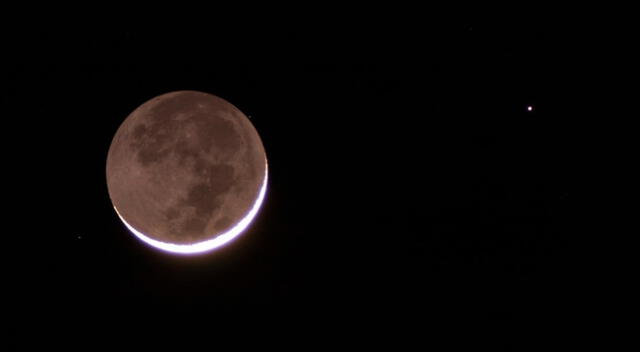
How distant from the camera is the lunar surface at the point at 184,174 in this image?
6.43 metres

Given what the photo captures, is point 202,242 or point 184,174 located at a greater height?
point 184,174

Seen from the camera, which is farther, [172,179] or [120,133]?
[120,133]

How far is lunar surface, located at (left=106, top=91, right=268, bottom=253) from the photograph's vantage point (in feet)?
21.1

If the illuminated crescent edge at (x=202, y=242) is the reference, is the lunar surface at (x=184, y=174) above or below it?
above

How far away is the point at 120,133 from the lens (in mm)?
6910

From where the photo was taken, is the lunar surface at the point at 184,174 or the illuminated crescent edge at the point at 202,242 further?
the illuminated crescent edge at the point at 202,242

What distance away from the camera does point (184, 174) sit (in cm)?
639

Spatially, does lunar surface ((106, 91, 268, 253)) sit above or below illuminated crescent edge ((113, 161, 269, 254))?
above

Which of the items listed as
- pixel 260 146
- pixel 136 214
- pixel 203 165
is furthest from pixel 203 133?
pixel 136 214

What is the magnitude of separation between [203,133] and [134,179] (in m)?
1.08

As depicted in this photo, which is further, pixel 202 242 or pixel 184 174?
pixel 202 242

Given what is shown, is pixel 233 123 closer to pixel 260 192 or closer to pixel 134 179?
pixel 260 192

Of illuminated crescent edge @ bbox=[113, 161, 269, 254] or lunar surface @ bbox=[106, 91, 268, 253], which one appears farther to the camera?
illuminated crescent edge @ bbox=[113, 161, 269, 254]

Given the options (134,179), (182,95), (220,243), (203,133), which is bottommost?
(220,243)
